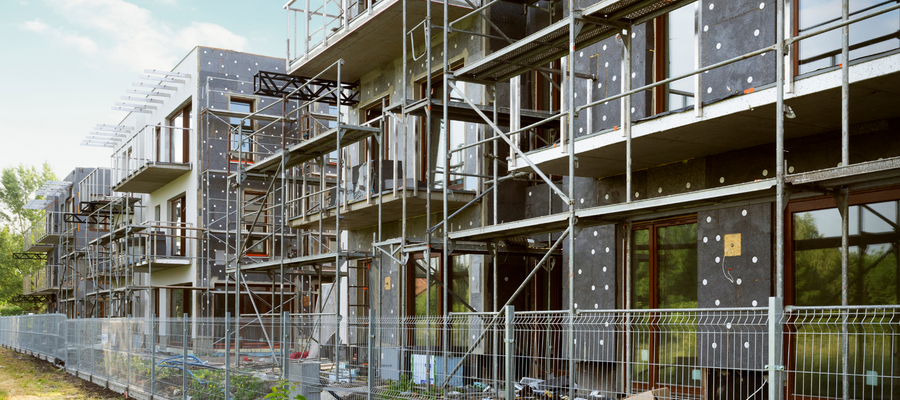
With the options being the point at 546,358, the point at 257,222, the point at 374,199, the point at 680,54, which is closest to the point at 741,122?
the point at 680,54

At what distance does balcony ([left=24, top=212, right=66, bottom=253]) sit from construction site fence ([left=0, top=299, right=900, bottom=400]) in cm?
3044

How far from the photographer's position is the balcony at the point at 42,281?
5030 centimetres

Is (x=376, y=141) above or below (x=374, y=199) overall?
above

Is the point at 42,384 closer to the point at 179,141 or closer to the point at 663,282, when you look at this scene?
the point at 179,141

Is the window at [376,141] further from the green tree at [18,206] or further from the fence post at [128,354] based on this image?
the green tree at [18,206]

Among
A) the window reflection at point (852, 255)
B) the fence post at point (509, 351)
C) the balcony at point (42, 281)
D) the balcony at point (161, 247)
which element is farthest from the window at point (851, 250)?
the balcony at point (42, 281)

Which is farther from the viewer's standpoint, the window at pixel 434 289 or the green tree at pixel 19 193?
the green tree at pixel 19 193

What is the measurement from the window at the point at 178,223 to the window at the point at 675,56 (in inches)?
792

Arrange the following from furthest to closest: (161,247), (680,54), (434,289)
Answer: (161,247)
(434,289)
(680,54)

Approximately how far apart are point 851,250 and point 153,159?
950 inches

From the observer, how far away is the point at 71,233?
152 feet

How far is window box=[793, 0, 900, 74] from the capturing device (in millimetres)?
9195

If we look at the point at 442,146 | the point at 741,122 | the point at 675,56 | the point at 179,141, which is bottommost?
the point at 741,122

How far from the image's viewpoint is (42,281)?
55.1 metres
